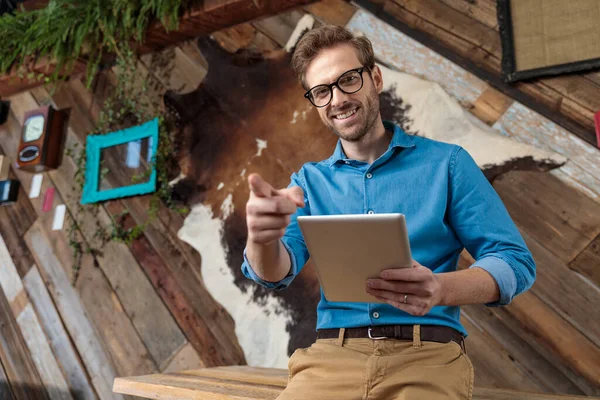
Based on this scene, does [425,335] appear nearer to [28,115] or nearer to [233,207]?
[233,207]

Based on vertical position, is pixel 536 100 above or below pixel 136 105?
above

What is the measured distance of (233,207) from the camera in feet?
8.64

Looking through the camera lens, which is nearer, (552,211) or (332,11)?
(552,211)

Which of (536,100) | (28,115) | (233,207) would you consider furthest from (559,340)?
(28,115)

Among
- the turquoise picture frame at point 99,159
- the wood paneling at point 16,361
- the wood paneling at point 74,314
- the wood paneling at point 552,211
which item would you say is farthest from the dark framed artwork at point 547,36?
the wood paneling at point 16,361

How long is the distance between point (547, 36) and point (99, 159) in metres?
2.50

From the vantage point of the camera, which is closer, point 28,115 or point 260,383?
point 260,383

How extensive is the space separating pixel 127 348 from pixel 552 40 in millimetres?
2563

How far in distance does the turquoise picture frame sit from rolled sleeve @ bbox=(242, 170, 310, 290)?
166cm

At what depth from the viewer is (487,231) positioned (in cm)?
117

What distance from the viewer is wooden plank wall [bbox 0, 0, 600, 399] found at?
185 centimetres

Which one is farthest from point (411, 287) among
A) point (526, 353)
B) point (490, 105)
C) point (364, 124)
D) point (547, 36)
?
point (547, 36)

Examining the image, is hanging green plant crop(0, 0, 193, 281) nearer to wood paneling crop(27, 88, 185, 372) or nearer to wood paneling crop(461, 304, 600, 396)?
wood paneling crop(27, 88, 185, 372)

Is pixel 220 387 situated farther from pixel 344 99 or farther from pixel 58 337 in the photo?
pixel 58 337
